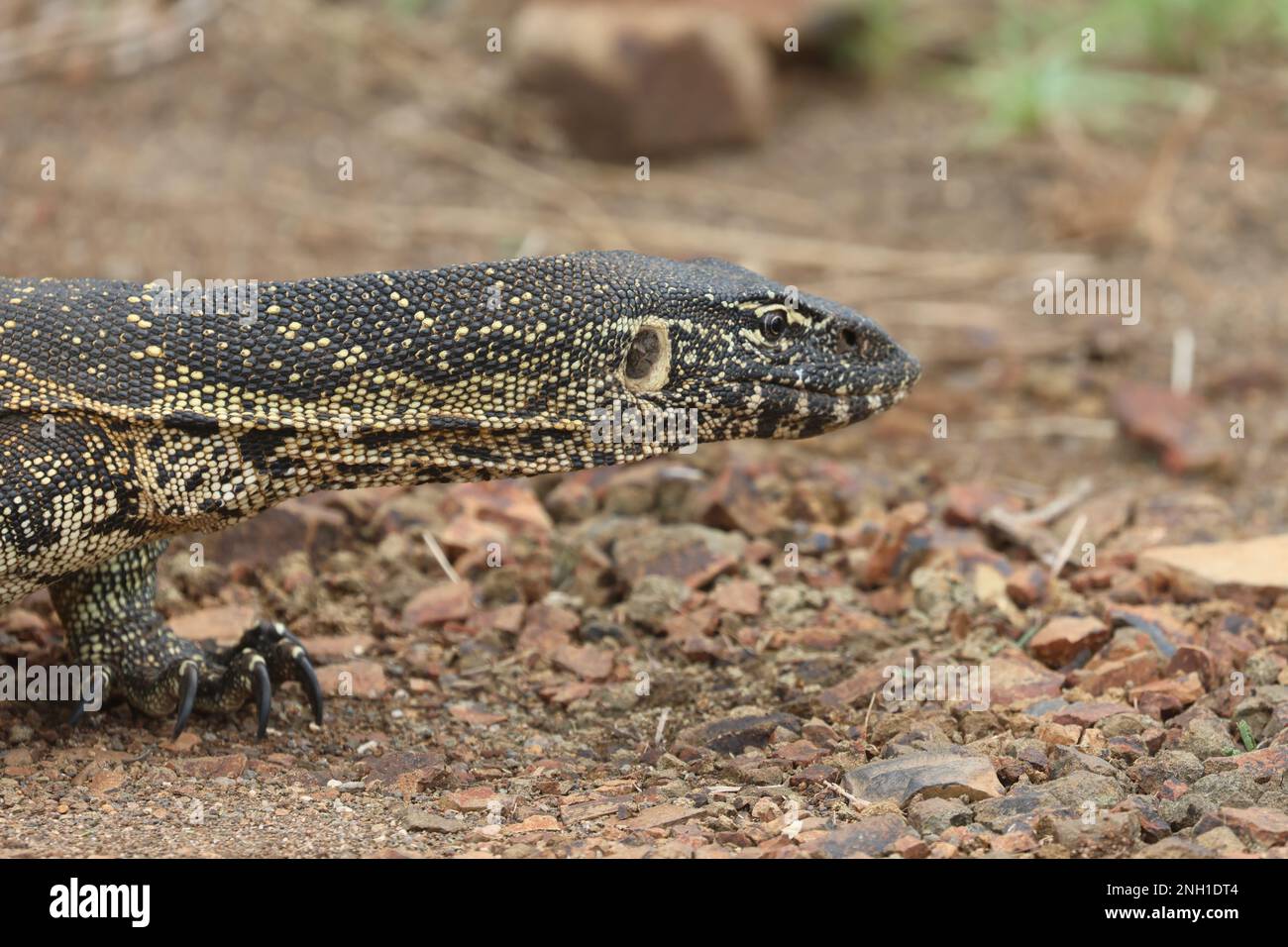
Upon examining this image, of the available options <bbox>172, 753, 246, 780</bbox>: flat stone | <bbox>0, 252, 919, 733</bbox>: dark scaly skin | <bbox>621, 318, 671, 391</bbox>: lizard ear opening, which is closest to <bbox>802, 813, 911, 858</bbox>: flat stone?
<bbox>0, 252, 919, 733</bbox>: dark scaly skin

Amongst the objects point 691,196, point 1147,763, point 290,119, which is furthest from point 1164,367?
point 290,119

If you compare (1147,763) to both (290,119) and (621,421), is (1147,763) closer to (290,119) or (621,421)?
(621,421)

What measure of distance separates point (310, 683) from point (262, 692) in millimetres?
175

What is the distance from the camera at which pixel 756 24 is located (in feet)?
45.0

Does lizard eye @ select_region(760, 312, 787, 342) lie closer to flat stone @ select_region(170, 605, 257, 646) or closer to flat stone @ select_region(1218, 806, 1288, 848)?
flat stone @ select_region(1218, 806, 1288, 848)

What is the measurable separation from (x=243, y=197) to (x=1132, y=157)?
7.16 m

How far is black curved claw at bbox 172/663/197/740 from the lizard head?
1812mm

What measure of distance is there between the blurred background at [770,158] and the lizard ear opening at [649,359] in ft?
12.1

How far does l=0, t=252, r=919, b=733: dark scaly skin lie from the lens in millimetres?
4793

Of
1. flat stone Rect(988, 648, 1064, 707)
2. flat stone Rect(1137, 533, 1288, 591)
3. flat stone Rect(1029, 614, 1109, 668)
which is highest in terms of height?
flat stone Rect(1137, 533, 1288, 591)

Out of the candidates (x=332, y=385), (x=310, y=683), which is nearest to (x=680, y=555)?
(x=310, y=683)

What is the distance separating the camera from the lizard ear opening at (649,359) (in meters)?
5.16

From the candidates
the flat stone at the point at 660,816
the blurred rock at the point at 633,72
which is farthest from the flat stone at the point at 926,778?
the blurred rock at the point at 633,72

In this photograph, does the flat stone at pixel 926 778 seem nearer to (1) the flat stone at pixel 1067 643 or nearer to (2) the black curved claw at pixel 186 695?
(1) the flat stone at pixel 1067 643
